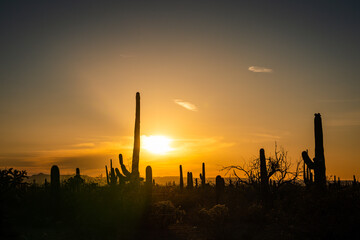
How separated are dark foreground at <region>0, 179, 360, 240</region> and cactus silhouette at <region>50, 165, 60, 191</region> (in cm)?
28

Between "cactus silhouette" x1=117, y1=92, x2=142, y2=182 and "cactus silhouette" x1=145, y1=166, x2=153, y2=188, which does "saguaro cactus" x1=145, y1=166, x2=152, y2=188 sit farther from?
"cactus silhouette" x1=117, y1=92, x2=142, y2=182

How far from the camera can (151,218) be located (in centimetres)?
1350

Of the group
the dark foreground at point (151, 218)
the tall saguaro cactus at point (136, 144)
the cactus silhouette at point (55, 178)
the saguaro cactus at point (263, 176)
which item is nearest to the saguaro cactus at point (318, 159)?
the dark foreground at point (151, 218)

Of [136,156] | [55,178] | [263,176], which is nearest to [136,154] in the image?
[136,156]

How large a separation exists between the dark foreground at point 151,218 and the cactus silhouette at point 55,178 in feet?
0.92

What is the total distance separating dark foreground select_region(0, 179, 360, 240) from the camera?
1130cm

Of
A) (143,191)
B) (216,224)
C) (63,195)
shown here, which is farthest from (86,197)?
(216,224)

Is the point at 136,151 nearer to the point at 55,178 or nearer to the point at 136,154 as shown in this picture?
the point at 136,154

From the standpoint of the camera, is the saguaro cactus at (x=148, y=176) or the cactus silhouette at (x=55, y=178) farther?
the saguaro cactus at (x=148, y=176)

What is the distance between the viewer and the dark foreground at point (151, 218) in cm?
1130

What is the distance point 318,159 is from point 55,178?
Answer: 12228mm

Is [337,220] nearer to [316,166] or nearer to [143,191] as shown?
[316,166]

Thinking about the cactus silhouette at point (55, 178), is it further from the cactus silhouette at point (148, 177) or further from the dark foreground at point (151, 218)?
the cactus silhouette at point (148, 177)

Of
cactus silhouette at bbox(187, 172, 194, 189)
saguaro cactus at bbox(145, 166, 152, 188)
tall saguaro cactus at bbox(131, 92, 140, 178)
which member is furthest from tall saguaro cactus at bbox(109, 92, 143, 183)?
cactus silhouette at bbox(187, 172, 194, 189)
